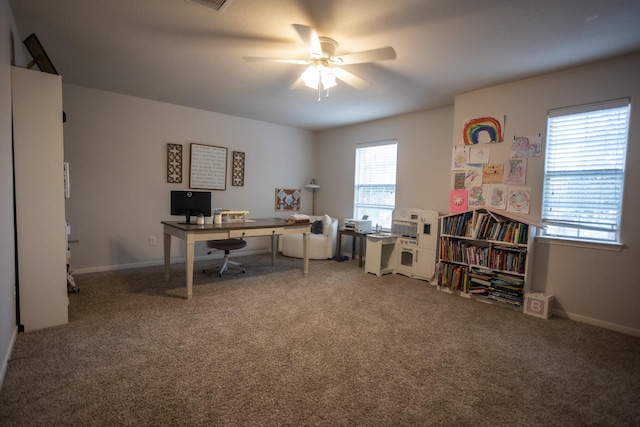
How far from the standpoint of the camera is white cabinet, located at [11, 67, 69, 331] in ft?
7.43

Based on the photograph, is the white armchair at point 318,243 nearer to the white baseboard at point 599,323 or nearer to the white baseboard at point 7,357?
the white baseboard at point 599,323

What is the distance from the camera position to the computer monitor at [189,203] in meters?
3.61

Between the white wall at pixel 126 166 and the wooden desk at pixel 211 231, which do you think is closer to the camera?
the wooden desk at pixel 211 231

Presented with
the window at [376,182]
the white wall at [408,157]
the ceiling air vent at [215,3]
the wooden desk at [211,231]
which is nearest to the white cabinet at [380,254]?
the window at [376,182]

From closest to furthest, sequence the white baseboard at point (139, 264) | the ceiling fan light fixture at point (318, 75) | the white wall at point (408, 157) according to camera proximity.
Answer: the ceiling fan light fixture at point (318, 75) < the white baseboard at point (139, 264) < the white wall at point (408, 157)

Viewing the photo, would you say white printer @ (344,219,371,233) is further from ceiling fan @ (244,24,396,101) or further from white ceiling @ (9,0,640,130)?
ceiling fan @ (244,24,396,101)

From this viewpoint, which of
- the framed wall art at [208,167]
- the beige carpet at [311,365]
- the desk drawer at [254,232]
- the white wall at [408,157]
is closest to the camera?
the beige carpet at [311,365]

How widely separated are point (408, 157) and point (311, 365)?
3.56 metres

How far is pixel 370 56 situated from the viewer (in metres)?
2.36

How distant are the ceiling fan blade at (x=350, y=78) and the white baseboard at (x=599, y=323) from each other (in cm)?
310

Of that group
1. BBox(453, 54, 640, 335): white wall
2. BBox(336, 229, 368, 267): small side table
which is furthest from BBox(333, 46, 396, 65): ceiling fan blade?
BBox(336, 229, 368, 267): small side table

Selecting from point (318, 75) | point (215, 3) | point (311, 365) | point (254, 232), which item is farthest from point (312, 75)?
point (311, 365)

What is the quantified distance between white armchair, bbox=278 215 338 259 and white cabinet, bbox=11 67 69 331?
Result: 3307 mm

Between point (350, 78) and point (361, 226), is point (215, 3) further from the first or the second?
point (361, 226)
